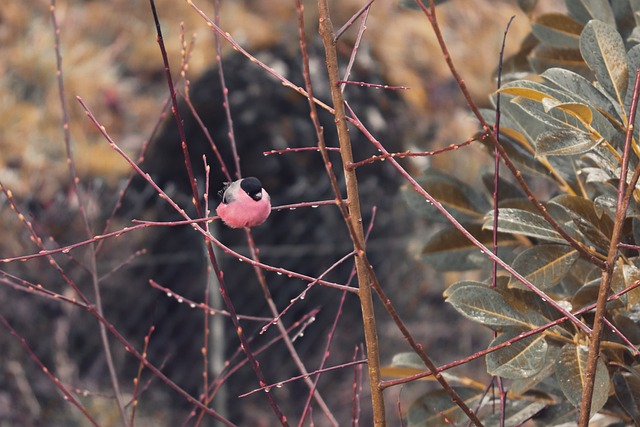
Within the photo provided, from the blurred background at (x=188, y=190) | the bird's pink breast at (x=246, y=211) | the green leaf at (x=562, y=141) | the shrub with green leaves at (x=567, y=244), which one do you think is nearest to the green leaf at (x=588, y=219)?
the shrub with green leaves at (x=567, y=244)

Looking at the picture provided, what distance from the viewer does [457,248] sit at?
146 centimetres

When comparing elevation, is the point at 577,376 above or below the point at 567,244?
below

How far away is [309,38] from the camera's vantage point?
14.4 feet

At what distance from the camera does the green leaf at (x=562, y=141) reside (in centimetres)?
101

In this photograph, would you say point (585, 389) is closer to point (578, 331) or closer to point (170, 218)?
point (578, 331)

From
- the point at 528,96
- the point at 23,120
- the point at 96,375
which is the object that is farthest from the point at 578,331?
the point at 23,120

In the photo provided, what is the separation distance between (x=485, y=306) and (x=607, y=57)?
0.37 metres

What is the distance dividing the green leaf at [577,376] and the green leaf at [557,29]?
63 cm

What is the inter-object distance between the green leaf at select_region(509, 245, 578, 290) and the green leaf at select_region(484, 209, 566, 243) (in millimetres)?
30

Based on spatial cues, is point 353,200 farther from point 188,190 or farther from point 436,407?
point 188,190

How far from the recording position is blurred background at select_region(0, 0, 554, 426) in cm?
343

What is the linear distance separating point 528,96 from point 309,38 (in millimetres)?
3478

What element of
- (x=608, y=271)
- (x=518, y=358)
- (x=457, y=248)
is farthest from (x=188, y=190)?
(x=608, y=271)

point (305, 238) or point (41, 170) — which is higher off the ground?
point (41, 170)
